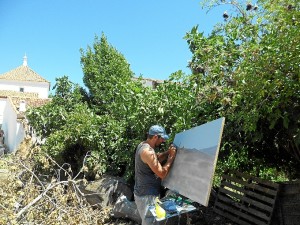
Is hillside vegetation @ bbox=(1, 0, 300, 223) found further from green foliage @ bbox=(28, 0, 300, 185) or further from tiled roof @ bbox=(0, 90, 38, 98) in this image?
tiled roof @ bbox=(0, 90, 38, 98)

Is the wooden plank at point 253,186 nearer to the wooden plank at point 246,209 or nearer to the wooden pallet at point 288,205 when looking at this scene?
the wooden pallet at point 288,205

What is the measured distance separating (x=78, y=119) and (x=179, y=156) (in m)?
4.96

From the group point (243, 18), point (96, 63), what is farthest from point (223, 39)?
point (96, 63)

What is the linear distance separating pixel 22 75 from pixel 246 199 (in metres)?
46.4

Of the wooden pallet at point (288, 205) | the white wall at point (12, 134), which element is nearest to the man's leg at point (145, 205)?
the wooden pallet at point (288, 205)

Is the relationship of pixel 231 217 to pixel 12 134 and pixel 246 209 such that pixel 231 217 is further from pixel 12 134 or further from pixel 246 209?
pixel 12 134

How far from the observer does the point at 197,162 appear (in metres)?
4.01

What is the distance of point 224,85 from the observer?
547 cm

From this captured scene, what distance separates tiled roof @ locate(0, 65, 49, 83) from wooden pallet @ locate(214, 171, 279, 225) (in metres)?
43.8

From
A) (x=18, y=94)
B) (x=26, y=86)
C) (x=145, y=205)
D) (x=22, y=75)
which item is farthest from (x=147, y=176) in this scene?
(x=22, y=75)

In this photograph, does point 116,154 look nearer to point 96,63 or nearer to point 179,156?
point 179,156

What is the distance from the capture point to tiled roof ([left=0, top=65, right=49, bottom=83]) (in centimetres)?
4716

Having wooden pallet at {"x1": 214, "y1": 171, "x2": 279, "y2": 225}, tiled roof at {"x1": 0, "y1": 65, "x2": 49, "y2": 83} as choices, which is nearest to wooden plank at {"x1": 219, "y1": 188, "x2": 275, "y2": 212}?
wooden pallet at {"x1": 214, "y1": 171, "x2": 279, "y2": 225}

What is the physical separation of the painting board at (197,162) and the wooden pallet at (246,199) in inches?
78.0
